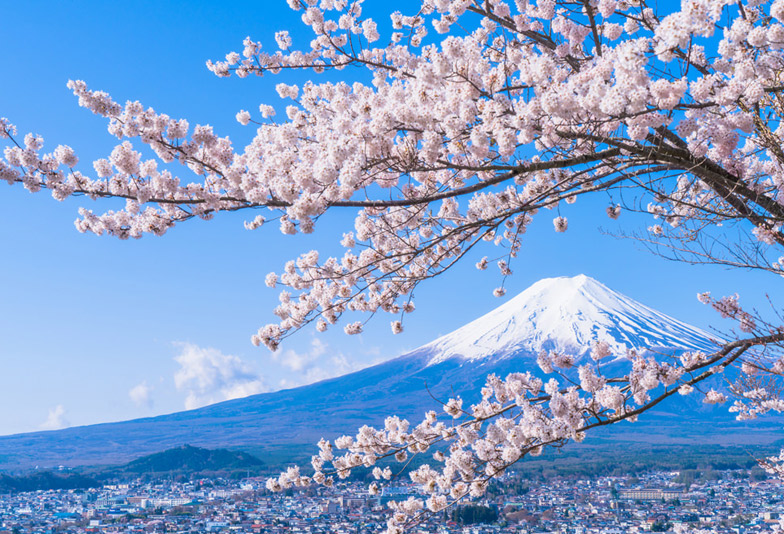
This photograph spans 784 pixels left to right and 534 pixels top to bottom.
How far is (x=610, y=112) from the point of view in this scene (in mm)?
2516

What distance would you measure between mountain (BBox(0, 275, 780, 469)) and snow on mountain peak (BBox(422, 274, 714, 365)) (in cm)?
21

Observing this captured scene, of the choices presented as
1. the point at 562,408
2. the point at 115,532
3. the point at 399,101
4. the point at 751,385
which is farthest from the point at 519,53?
the point at 115,532

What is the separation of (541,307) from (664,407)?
82.3 ft

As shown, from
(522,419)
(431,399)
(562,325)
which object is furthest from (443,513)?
(562,325)

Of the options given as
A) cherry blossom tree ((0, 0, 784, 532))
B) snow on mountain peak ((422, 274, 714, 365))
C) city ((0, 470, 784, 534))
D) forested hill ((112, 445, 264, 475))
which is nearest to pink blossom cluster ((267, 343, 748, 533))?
cherry blossom tree ((0, 0, 784, 532))

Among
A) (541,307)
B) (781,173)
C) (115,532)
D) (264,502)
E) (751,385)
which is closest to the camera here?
(781,173)

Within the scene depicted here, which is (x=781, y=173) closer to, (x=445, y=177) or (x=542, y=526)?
(x=445, y=177)

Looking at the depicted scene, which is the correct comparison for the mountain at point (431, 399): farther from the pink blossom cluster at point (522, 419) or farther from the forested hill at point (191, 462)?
the pink blossom cluster at point (522, 419)

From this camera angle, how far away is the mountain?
74.5m

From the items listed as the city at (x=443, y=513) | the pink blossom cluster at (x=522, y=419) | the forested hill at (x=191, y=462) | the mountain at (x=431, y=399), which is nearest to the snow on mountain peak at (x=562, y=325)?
the mountain at (x=431, y=399)

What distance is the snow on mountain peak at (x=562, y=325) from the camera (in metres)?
84.1

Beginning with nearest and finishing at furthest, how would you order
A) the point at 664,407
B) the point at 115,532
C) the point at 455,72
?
the point at 455,72 < the point at 115,532 < the point at 664,407

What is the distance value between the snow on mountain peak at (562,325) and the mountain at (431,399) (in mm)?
209

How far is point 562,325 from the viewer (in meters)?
96.4
